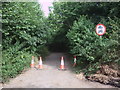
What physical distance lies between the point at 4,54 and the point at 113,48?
18.1 feet

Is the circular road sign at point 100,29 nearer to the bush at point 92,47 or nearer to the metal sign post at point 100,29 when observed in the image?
the metal sign post at point 100,29

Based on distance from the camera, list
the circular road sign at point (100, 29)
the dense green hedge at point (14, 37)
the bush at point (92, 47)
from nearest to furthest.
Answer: the bush at point (92, 47) → the circular road sign at point (100, 29) → the dense green hedge at point (14, 37)

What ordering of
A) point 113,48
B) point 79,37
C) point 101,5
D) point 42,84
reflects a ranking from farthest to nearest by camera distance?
point 101,5, point 79,37, point 113,48, point 42,84

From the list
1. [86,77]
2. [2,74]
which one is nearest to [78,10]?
[86,77]

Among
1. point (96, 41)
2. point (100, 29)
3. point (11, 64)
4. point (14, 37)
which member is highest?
point (100, 29)

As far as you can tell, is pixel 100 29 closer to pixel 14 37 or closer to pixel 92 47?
pixel 92 47

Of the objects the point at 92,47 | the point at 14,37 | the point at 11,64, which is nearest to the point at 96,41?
the point at 92,47

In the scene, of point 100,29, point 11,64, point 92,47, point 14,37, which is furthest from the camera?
point 14,37

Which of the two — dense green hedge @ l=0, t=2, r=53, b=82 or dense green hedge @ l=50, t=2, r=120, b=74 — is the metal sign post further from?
dense green hedge @ l=0, t=2, r=53, b=82

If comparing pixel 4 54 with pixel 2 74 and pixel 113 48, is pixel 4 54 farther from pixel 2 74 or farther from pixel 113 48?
pixel 113 48

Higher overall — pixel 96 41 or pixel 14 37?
pixel 14 37

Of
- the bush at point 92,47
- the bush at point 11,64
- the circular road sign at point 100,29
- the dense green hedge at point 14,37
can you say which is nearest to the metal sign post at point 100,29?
the circular road sign at point 100,29

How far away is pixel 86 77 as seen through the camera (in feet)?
19.9

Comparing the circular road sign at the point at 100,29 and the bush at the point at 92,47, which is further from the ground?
the circular road sign at the point at 100,29
